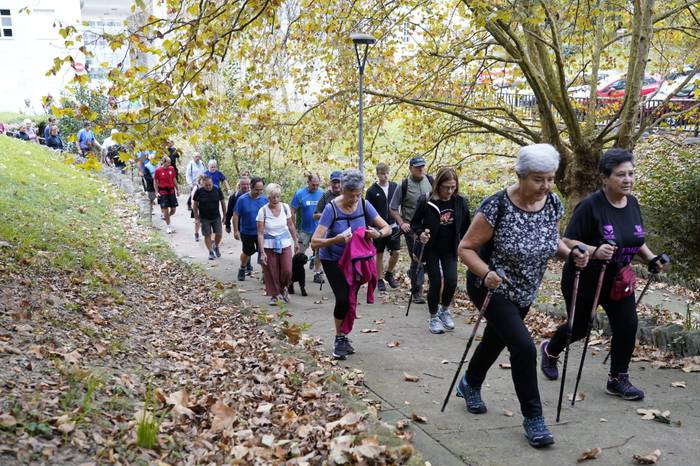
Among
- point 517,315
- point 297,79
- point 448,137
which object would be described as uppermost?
point 297,79

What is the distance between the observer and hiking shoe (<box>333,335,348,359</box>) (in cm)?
743

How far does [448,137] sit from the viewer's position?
626 inches

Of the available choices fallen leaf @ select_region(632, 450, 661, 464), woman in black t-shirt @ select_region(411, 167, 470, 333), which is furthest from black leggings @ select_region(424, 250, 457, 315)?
fallen leaf @ select_region(632, 450, 661, 464)

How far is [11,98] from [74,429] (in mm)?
48004

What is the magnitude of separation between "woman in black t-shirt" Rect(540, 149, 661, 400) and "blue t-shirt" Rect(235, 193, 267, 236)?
7057 millimetres

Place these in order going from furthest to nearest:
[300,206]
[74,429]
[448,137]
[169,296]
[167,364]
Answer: [448,137]
[300,206]
[169,296]
[167,364]
[74,429]

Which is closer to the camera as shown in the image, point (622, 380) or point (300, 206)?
point (622, 380)

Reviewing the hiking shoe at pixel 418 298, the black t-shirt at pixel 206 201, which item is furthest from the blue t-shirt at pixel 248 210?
the hiking shoe at pixel 418 298

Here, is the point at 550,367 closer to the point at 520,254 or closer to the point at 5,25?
the point at 520,254

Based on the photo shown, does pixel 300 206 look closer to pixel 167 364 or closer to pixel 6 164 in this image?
pixel 167 364

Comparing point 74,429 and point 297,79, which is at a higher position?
point 297,79

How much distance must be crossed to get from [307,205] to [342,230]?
16.8ft

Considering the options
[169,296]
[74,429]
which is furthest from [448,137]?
[74,429]

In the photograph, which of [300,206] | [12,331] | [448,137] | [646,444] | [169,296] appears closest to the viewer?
[646,444]
